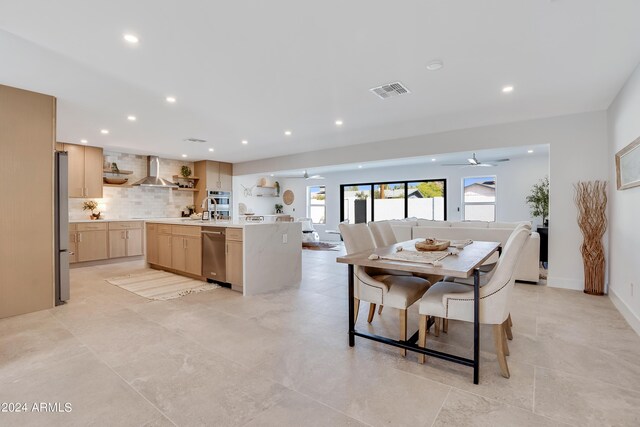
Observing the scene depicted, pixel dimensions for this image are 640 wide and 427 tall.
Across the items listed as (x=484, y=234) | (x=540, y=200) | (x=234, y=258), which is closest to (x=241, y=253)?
(x=234, y=258)

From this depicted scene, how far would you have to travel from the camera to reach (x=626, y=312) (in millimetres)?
3125

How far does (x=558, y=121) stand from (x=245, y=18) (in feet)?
14.6

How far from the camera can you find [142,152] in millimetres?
7090

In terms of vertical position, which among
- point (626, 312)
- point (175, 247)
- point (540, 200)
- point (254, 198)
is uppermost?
point (254, 198)

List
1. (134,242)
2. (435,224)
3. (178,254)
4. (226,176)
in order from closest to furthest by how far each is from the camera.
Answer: (178,254) < (435,224) < (134,242) < (226,176)

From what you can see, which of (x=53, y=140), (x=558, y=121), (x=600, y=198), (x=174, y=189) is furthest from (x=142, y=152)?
(x=600, y=198)

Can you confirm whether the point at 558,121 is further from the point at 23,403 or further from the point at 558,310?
the point at 23,403

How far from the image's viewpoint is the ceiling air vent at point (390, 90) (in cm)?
338

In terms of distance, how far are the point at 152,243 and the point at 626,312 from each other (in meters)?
6.67

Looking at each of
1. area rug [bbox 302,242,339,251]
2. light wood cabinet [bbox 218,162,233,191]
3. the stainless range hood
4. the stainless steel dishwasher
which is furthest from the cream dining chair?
light wood cabinet [bbox 218,162,233,191]

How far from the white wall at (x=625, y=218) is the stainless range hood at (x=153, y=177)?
806cm

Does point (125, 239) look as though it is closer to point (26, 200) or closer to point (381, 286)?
point (26, 200)

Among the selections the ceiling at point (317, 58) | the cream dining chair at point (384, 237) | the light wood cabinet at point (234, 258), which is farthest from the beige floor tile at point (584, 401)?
the light wood cabinet at point (234, 258)

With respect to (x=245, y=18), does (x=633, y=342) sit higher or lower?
lower
